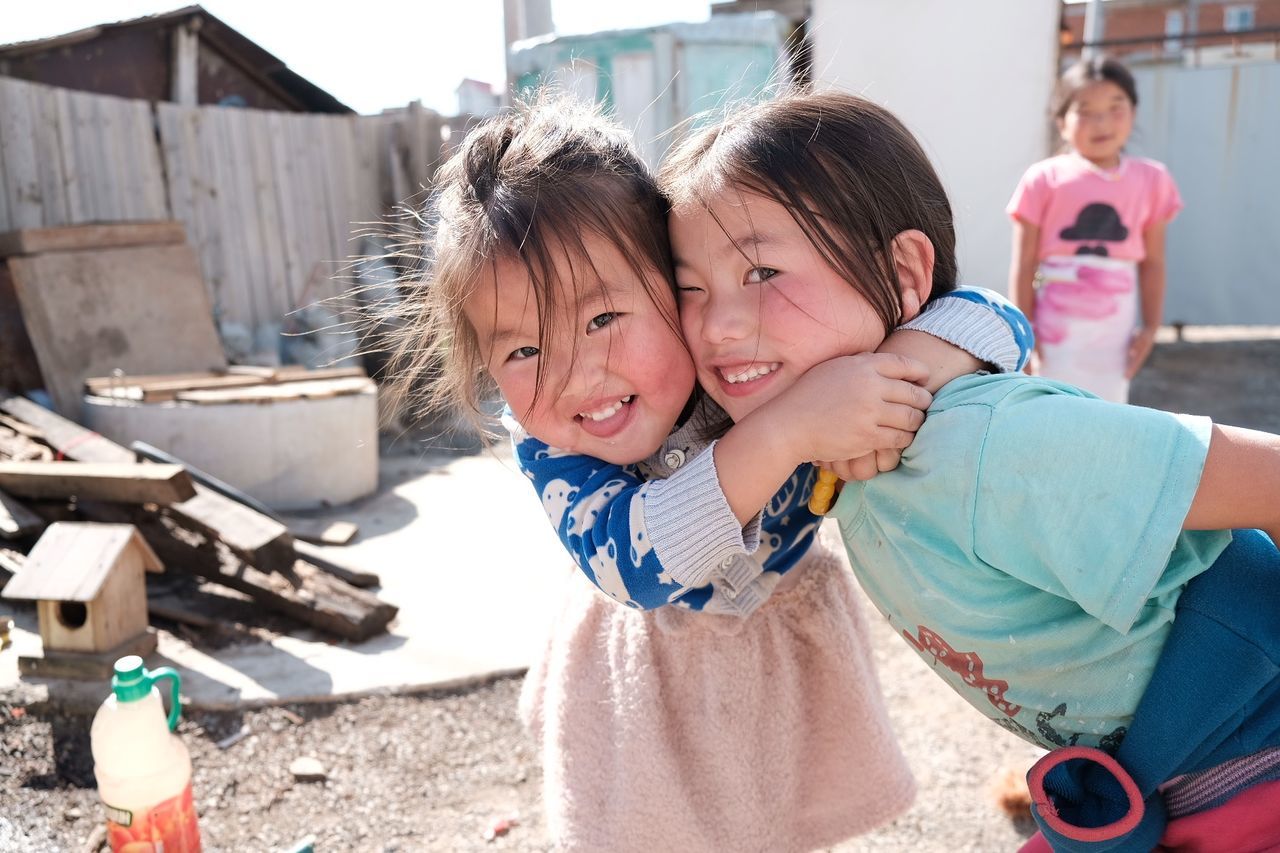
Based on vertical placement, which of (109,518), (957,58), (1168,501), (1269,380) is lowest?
(1269,380)

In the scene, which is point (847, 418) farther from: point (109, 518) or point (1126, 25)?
point (1126, 25)

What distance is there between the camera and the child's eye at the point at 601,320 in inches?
56.9

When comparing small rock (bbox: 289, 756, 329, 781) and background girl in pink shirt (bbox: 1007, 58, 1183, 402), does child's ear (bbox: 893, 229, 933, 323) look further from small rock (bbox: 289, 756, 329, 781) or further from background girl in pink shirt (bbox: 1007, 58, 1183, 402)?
background girl in pink shirt (bbox: 1007, 58, 1183, 402)

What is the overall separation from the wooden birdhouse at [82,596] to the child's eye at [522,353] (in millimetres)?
2224

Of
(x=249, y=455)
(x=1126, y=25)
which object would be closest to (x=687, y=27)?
(x=249, y=455)

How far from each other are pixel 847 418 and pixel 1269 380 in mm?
8423

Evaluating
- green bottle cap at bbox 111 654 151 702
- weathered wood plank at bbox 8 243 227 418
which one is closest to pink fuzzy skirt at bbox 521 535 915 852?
green bottle cap at bbox 111 654 151 702

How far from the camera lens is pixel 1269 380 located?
26.7 ft

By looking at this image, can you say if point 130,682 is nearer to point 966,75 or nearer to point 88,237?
point 88,237

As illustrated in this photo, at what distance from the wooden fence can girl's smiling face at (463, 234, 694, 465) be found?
15.5 ft

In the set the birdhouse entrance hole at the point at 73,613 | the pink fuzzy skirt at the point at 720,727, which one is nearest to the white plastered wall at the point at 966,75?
the birdhouse entrance hole at the point at 73,613

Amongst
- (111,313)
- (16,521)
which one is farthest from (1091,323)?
(111,313)

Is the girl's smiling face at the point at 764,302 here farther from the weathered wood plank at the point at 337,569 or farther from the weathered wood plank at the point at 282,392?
the weathered wood plank at the point at 282,392

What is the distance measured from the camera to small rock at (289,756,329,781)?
2859 mm
